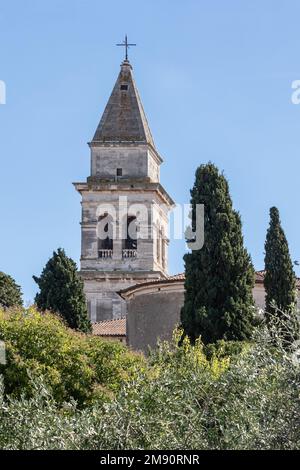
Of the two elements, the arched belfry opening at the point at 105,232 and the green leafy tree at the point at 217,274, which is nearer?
the green leafy tree at the point at 217,274

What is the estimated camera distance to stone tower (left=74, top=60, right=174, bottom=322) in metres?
66.8

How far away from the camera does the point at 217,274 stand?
127ft

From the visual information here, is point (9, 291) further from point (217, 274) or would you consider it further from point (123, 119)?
point (217, 274)

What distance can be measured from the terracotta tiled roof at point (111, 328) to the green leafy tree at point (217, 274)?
11.1 metres

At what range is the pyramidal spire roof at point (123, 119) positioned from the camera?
68.4 m

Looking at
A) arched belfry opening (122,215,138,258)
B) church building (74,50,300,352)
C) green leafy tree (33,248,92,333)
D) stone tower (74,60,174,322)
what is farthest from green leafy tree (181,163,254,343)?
arched belfry opening (122,215,138,258)

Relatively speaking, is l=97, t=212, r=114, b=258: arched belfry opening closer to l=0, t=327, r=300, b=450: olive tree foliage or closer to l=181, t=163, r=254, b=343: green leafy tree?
l=181, t=163, r=254, b=343: green leafy tree

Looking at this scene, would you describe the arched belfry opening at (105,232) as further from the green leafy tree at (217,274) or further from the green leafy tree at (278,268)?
the green leafy tree at (278,268)

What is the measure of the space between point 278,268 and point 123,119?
30.5m

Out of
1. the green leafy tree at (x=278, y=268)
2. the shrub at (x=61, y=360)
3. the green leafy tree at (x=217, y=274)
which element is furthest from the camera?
the green leafy tree at (x=278, y=268)

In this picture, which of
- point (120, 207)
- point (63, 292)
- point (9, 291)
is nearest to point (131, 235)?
point (120, 207)

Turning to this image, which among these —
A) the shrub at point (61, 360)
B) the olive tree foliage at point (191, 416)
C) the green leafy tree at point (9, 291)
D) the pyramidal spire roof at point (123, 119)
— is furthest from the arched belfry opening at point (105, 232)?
the olive tree foliage at point (191, 416)
